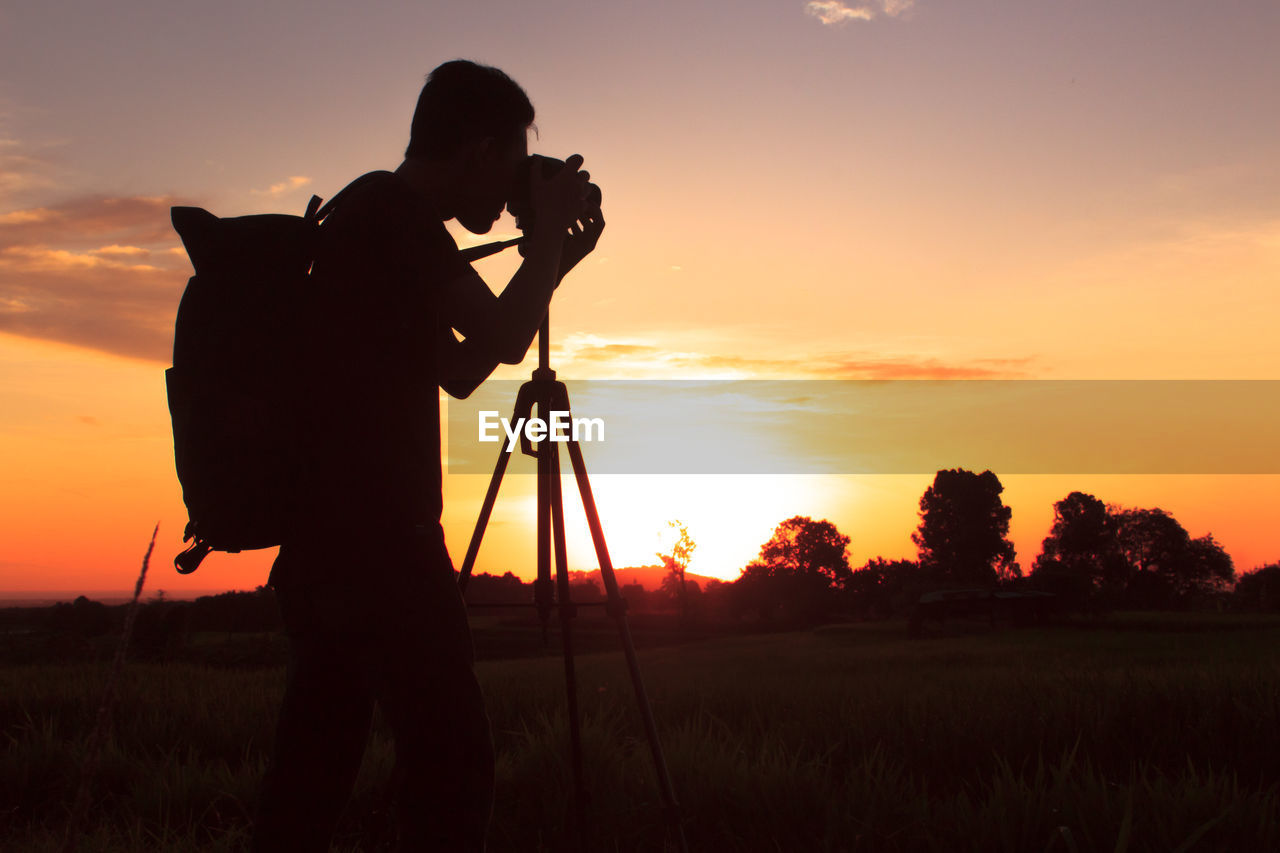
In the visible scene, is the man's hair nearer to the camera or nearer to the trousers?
the camera

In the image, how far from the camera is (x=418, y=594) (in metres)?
1.86

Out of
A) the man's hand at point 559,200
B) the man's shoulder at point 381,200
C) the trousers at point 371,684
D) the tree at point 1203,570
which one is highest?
the man's hand at point 559,200

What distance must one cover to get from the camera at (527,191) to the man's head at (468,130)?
87 millimetres

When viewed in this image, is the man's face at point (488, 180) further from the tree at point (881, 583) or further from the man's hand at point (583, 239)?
the tree at point (881, 583)

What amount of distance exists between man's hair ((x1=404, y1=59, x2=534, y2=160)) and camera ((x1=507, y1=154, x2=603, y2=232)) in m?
0.13

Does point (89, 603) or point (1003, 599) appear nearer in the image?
point (89, 603)

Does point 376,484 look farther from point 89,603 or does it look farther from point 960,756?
point 89,603

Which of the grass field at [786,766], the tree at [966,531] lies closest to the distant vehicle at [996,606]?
the tree at [966,531]

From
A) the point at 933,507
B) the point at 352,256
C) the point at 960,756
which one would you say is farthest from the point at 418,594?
the point at 933,507

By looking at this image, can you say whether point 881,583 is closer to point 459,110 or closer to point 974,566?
point 974,566

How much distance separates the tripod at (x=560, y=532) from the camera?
3.10 metres

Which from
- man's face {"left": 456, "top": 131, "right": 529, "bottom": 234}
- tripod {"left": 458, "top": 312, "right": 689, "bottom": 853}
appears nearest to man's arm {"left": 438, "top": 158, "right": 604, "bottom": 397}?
man's face {"left": 456, "top": 131, "right": 529, "bottom": 234}

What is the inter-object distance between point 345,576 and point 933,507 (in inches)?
3225

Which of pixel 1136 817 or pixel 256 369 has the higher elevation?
pixel 256 369
